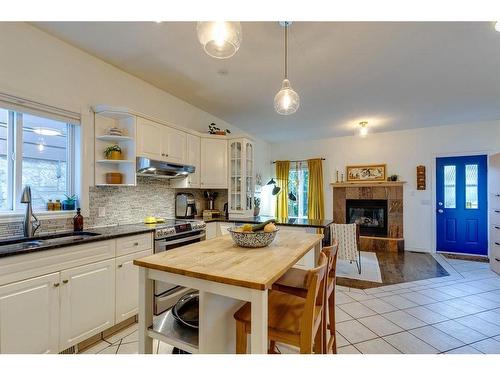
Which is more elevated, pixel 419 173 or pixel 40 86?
pixel 40 86

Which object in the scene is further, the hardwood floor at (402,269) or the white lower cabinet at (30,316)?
the hardwood floor at (402,269)

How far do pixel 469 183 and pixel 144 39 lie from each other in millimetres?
6017

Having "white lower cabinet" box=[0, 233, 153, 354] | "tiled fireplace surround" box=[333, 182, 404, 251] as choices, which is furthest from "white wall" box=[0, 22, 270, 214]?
"tiled fireplace surround" box=[333, 182, 404, 251]

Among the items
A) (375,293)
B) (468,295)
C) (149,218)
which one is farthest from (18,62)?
(468,295)

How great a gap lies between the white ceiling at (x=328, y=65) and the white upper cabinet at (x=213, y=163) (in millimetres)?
642

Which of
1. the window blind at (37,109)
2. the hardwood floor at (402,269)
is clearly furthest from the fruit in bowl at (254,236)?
the hardwood floor at (402,269)

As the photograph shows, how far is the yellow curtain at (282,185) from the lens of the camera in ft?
21.9

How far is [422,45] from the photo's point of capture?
2.37 metres

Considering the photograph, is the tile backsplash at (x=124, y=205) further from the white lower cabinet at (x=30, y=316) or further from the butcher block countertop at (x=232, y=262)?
A: the butcher block countertop at (x=232, y=262)

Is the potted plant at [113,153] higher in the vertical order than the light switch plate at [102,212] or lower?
higher

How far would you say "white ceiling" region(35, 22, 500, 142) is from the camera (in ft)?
7.16

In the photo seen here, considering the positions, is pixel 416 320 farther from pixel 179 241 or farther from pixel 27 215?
pixel 27 215

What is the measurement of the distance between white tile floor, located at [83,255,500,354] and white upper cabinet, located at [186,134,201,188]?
6.51ft
